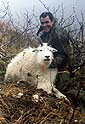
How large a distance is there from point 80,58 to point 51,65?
1.75 feet

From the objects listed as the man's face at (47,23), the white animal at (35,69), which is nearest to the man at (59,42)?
the man's face at (47,23)

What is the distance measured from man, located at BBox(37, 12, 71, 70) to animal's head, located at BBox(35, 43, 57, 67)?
0.18m

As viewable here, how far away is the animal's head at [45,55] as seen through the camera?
5465 millimetres

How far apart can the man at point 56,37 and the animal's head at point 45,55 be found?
18 centimetres

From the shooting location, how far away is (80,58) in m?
5.59

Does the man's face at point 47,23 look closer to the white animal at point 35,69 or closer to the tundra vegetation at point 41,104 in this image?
the white animal at point 35,69

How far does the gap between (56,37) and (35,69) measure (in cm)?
77

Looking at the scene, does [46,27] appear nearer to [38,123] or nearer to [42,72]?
[42,72]

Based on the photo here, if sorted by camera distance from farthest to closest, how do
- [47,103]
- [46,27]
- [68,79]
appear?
[46,27] < [68,79] < [47,103]

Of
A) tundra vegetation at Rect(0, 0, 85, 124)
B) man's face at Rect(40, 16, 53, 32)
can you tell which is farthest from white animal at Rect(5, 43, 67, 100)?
man's face at Rect(40, 16, 53, 32)

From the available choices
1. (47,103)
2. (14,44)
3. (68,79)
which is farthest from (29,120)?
(14,44)

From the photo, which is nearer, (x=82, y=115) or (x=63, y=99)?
(x=82, y=115)

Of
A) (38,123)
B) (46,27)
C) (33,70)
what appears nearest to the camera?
(38,123)

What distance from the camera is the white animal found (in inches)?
218
